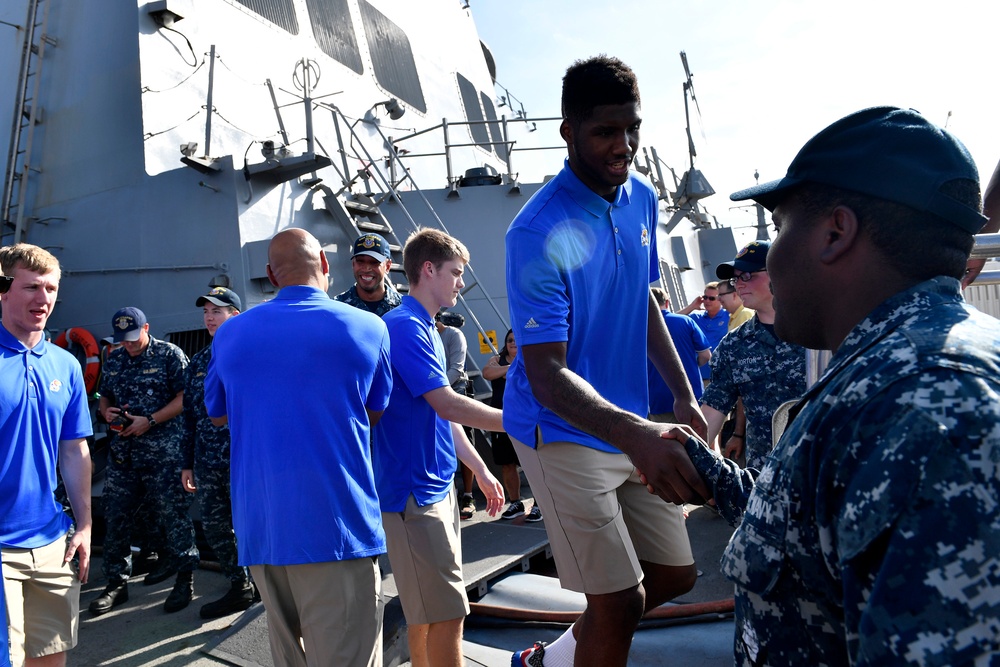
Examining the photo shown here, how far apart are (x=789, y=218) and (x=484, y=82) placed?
42.8 feet

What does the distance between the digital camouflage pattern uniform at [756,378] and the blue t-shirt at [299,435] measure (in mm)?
1784

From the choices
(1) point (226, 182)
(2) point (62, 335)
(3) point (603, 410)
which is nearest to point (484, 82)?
(1) point (226, 182)

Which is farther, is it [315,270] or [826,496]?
[315,270]

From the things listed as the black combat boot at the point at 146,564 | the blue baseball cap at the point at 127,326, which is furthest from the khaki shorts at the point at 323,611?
the black combat boot at the point at 146,564

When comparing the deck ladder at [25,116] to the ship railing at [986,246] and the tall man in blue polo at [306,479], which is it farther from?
the ship railing at [986,246]

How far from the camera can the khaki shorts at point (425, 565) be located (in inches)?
104

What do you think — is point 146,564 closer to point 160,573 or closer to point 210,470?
point 160,573

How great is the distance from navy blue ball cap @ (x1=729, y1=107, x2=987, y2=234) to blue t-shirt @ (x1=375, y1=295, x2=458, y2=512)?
1.88 meters

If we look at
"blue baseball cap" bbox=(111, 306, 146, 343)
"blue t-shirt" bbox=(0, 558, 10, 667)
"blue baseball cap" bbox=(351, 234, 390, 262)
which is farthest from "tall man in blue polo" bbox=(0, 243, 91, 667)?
"blue baseball cap" bbox=(111, 306, 146, 343)

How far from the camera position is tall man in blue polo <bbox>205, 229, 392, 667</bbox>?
2.23 m

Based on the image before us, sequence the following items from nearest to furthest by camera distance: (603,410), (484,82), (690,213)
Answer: (603,410)
(690,213)
(484,82)

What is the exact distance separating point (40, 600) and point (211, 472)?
204cm

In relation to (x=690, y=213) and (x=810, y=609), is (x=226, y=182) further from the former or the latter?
Result: (x=690, y=213)

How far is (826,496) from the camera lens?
0.87 m
